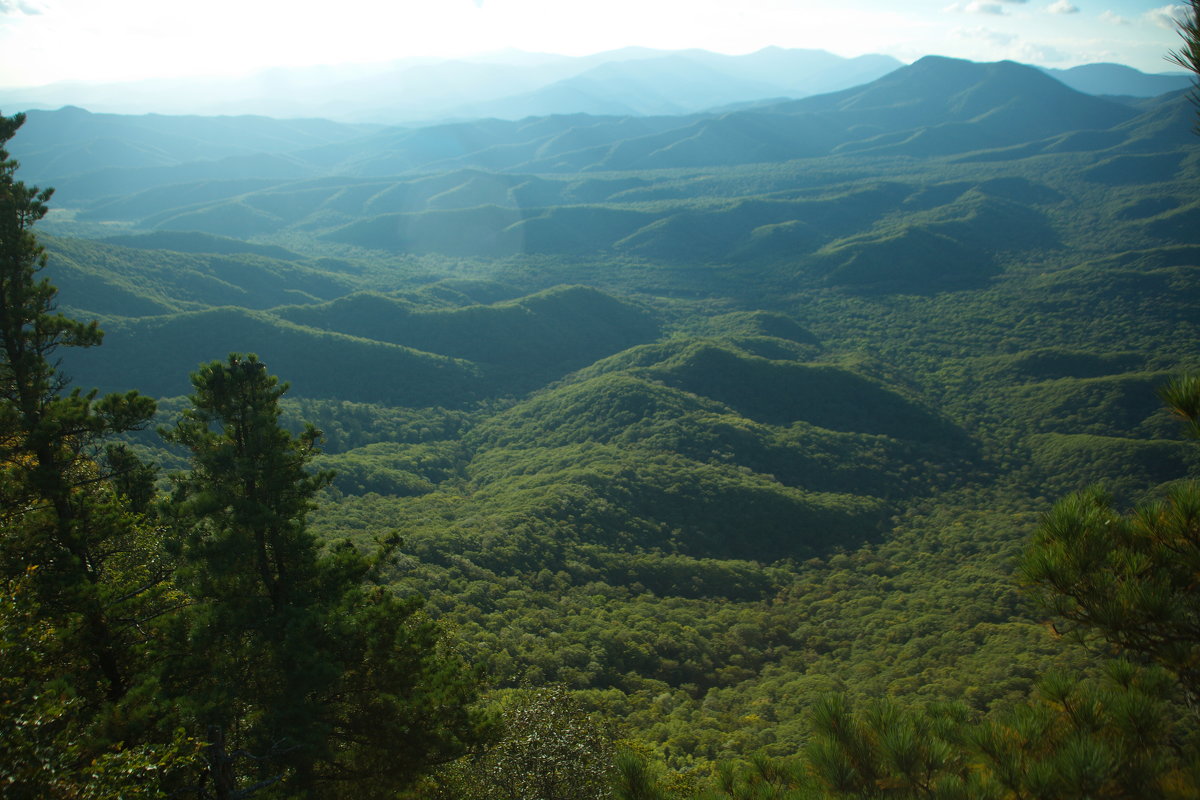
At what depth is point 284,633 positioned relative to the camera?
14695 millimetres

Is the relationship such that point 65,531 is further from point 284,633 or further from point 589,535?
point 589,535

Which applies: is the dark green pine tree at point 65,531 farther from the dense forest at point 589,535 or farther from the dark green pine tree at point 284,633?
the dark green pine tree at point 284,633

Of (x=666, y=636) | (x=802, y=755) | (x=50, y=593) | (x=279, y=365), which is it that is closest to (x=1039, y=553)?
(x=802, y=755)

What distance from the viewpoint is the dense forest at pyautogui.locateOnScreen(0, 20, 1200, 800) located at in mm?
8695

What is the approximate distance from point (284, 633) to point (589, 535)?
59.3m

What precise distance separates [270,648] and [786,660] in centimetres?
5102

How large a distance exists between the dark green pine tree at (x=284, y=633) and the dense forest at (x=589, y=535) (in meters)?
0.08

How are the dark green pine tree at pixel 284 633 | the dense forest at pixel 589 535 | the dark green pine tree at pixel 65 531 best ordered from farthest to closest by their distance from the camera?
the dark green pine tree at pixel 284 633 → the dark green pine tree at pixel 65 531 → the dense forest at pixel 589 535

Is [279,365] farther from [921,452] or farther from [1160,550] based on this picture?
[1160,550]

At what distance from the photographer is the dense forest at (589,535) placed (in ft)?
28.5

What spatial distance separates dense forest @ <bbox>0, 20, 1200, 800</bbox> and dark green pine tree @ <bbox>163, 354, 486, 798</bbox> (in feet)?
0.27

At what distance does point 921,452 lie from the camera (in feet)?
348

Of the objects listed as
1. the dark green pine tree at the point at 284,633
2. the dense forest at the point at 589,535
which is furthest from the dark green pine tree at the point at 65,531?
the dark green pine tree at the point at 284,633

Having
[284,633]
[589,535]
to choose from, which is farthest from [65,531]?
[589,535]
